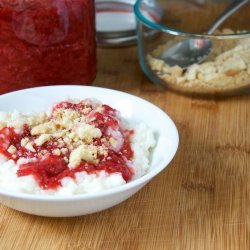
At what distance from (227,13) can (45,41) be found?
54 cm

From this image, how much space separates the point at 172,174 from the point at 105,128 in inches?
7.5

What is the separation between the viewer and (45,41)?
1.32 metres

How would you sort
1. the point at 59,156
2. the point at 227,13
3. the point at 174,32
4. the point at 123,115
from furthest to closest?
the point at 227,13 → the point at 174,32 → the point at 123,115 → the point at 59,156

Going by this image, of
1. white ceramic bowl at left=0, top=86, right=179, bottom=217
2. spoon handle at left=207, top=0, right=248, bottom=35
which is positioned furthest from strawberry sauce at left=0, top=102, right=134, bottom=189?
spoon handle at left=207, top=0, right=248, bottom=35

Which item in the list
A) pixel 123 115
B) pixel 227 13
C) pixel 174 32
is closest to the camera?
pixel 123 115

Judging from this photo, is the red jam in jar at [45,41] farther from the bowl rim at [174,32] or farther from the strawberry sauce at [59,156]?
the strawberry sauce at [59,156]

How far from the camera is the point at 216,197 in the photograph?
111cm

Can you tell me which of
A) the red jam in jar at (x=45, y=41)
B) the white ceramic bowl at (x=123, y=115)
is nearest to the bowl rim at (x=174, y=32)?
the red jam in jar at (x=45, y=41)

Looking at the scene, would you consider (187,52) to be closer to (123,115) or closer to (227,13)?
(227,13)

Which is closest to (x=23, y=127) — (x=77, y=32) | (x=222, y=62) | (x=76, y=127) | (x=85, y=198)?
(x=76, y=127)

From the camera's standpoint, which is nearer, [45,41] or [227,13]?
[45,41]

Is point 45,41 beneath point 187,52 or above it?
above

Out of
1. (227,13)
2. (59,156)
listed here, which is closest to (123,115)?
(59,156)

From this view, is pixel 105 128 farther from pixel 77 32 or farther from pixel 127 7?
pixel 127 7
